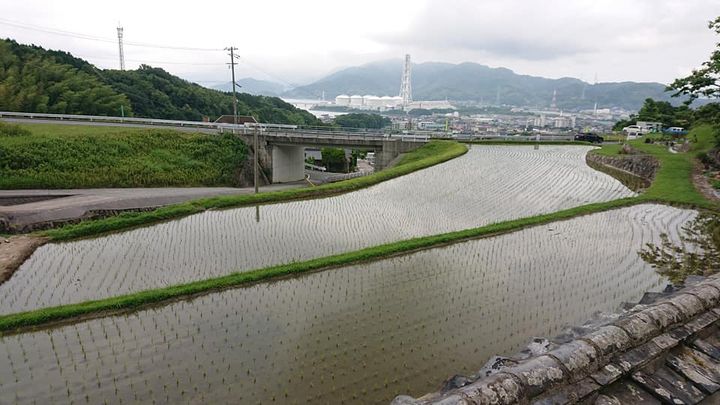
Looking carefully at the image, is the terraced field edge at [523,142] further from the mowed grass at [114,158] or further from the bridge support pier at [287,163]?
the mowed grass at [114,158]

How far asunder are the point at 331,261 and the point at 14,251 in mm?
9410

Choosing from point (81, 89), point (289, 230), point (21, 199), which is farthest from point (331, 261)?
point (81, 89)

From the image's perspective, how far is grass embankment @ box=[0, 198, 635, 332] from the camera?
8133 mm

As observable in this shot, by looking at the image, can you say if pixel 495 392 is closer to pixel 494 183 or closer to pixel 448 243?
pixel 448 243

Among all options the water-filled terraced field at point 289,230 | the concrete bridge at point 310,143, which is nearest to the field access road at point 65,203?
the water-filled terraced field at point 289,230

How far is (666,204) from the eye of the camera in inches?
682

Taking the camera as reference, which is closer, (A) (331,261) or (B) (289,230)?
(A) (331,261)

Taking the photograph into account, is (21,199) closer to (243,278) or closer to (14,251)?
(14,251)

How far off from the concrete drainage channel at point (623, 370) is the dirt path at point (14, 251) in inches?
481

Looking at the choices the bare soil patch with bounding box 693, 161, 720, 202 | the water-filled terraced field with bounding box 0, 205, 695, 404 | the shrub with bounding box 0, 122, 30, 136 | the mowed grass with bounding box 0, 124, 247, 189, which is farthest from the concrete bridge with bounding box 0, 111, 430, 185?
the water-filled terraced field with bounding box 0, 205, 695, 404

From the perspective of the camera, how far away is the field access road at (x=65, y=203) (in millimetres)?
15320

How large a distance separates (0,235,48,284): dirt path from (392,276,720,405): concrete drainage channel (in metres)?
12.2

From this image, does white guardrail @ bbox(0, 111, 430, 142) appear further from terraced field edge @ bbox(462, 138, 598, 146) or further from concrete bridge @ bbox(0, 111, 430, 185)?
terraced field edge @ bbox(462, 138, 598, 146)

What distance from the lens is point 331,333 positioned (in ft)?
25.1
